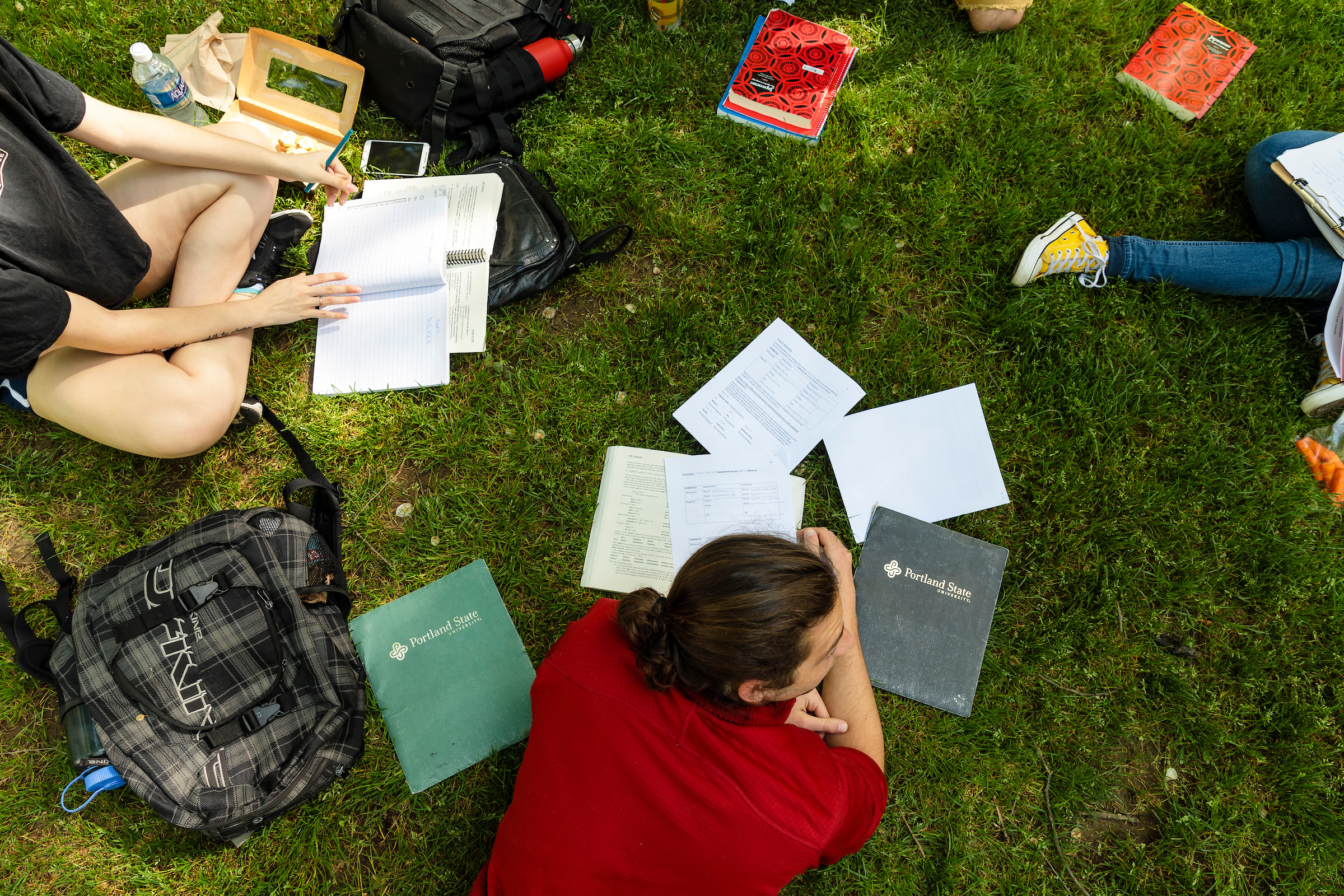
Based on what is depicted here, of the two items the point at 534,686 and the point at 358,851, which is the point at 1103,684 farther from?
the point at 358,851

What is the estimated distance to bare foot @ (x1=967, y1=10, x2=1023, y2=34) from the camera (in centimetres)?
278

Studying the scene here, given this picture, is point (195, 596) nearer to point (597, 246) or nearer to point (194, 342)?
point (194, 342)

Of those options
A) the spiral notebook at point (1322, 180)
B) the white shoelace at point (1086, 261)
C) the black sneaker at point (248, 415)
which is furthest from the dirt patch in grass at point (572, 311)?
the spiral notebook at point (1322, 180)

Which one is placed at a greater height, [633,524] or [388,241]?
[388,241]

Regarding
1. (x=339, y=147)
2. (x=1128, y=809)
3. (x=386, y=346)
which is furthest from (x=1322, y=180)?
(x=339, y=147)

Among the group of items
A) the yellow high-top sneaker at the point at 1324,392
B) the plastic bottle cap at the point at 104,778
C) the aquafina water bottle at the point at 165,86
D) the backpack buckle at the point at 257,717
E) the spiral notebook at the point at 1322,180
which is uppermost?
the spiral notebook at the point at 1322,180

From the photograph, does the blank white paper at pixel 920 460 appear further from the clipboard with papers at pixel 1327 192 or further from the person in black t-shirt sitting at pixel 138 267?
the person in black t-shirt sitting at pixel 138 267

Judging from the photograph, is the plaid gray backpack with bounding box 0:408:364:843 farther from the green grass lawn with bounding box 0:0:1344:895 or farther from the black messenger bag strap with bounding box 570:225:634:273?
the black messenger bag strap with bounding box 570:225:634:273

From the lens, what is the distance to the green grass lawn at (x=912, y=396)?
2.12 m

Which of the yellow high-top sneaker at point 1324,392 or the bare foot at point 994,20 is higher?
the bare foot at point 994,20

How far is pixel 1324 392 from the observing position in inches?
91.5

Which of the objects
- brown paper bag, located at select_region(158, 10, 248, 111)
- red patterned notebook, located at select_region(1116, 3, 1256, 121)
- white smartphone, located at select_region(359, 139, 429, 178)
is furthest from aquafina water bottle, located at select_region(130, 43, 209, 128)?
red patterned notebook, located at select_region(1116, 3, 1256, 121)

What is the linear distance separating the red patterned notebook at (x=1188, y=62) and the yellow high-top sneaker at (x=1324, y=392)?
1091 mm

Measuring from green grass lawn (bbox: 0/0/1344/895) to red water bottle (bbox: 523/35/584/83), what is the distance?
12 cm
